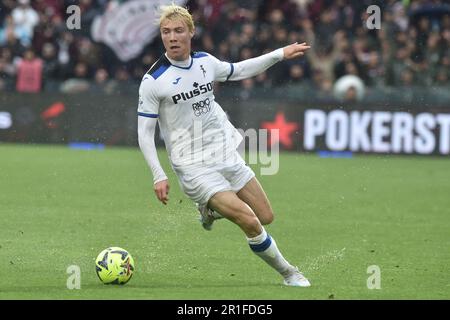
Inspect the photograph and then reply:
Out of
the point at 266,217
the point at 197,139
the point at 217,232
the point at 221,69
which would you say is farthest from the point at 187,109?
the point at 217,232

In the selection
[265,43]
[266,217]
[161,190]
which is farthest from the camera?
[265,43]

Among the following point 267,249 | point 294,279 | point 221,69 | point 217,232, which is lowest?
point 294,279

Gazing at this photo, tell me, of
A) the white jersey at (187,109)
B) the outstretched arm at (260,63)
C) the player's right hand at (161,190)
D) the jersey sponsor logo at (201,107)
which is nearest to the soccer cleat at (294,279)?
the white jersey at (187,109)

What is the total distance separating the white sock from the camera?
8.79 m

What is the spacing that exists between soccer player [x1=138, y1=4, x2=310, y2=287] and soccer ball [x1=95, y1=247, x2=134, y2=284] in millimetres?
718

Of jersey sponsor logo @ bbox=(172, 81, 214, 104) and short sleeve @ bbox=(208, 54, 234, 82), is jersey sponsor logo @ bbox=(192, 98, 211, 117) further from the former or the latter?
short sleeve @ bbox=(208, 54, 234, 82)

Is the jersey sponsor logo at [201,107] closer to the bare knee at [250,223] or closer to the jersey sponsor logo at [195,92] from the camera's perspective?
the jersey sponsor logo at [195,92]

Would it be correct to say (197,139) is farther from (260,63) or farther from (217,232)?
(217,232)

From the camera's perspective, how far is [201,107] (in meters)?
9.03

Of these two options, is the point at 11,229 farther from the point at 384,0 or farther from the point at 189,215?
the point at 384,0

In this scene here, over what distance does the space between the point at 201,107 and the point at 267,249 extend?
1277 mm

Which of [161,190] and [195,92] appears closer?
[161,190]

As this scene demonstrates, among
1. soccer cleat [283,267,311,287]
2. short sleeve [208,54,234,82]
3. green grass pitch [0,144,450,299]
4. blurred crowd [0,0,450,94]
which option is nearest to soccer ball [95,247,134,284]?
green grass pitch [0,144,450,299]

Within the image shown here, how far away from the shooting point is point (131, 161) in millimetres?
19500
